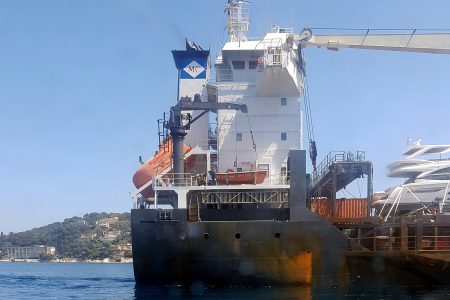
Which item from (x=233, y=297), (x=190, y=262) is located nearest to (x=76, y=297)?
(x=190, y=262)

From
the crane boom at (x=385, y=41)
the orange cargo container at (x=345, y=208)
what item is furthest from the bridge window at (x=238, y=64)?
the orange cargo container at (x=345, y=208)

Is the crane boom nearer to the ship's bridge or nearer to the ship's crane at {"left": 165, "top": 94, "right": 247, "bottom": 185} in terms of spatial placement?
the ship's bridge

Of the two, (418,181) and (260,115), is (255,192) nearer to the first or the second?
(260,115)

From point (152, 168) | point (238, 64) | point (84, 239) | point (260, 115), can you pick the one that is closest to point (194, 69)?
point (238, 64)

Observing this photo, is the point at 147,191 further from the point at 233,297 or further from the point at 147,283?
the point at 233,297

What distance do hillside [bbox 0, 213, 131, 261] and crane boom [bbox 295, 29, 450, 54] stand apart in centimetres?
10606

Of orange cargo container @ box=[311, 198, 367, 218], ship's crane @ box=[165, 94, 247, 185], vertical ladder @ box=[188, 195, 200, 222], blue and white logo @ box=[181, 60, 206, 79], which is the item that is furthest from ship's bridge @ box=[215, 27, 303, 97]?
vertical ladder @ box=[188, 195, 200, 222]

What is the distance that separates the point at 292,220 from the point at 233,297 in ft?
13.5

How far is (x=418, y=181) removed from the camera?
36.0m

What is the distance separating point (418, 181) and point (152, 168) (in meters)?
15.7

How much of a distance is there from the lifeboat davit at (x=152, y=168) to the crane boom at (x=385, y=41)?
857 cm

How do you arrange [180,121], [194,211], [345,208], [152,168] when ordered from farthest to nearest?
[152,168] → [180,121] → [345,208] → [194,211]

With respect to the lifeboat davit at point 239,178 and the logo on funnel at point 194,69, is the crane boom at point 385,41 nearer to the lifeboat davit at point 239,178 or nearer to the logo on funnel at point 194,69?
the logo on funnel at point 194,69

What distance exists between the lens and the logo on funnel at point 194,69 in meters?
36.3
